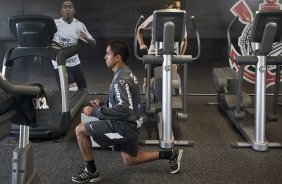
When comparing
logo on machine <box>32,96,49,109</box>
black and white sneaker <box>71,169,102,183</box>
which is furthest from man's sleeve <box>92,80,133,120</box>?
logo on machine <box>32,96,49,109</box>

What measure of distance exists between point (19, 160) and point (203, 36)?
181 inches

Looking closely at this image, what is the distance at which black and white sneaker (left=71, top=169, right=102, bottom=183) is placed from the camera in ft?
11.0

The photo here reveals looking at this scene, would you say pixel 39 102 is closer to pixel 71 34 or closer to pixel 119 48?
pixel 119 48

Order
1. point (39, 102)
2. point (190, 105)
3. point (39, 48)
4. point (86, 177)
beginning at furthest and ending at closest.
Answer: point (190, 105), point (39, 48), point (86, 177), point (39, 102)

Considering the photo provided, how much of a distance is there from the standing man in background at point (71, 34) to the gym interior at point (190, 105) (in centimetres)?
12

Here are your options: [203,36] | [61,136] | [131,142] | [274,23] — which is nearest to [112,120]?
[131,142]

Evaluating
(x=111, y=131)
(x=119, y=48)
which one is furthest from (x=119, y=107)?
(x=119, y=48)

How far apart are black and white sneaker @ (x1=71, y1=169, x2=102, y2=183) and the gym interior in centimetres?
7

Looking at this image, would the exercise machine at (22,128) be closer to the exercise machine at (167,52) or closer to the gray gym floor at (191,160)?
the gray gym floor at (191,160)

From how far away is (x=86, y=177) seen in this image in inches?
132

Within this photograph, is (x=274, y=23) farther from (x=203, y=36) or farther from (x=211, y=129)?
(x=203, y=36)

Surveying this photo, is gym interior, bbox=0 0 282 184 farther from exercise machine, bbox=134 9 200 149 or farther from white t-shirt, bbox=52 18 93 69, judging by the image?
exercise machine, bbox=134 9 200 149

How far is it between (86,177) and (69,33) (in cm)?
348

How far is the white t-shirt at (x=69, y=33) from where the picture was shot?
20.6 feet
